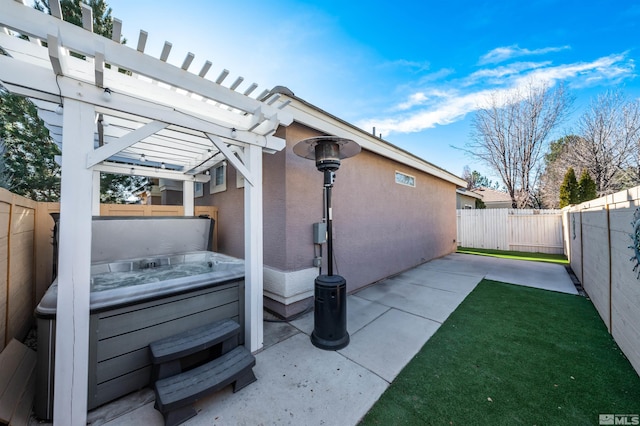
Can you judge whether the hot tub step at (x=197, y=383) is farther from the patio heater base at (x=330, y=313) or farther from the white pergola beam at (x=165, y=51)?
the white pergola beam at (x=165, y=51)

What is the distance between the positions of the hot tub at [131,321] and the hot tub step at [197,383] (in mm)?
482

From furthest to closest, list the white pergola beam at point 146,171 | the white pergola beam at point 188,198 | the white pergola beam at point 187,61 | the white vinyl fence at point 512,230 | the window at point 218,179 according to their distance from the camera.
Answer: the white vinyl fence at point 512,230
the window at point 218,179
the white pergola beam at point 188,198
the white pergola beam at point 146,171
the white pergola beam at point 187,61

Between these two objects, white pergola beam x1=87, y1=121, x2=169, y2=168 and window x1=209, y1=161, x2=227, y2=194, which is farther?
window x1=209, y1=161, x2=227, y2=194

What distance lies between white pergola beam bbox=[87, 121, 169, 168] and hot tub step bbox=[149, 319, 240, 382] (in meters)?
1.70

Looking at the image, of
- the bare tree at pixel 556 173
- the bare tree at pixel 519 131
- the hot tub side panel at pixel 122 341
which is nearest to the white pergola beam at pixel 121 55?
the hot tub side panel at pixel 122 341

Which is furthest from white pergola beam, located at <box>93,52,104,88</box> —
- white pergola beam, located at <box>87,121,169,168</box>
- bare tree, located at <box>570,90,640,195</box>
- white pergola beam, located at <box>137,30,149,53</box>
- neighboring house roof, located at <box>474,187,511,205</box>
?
neighboring house roof, located at <box>474,187,511,205</box>

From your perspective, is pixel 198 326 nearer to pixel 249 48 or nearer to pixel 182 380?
pixel 182 380

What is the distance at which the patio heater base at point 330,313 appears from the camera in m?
2.84

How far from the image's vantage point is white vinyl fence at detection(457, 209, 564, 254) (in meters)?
9.52

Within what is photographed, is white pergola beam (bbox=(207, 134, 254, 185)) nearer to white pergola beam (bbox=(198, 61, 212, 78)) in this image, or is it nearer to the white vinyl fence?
white pergola beam (bbox=(198, 61, 212, 78))

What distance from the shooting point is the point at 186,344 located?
7.11ft

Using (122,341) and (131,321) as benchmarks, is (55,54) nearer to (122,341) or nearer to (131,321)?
(131,321)

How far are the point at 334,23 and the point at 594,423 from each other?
22.3 ft

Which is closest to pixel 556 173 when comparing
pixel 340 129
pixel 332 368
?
pixel 340 129
